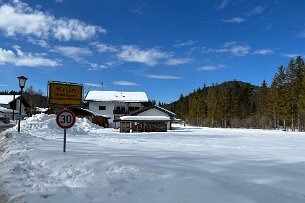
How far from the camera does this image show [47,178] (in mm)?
8328

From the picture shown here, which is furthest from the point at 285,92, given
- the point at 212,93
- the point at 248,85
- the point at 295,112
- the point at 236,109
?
the point at 248,85

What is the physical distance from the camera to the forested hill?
62.2 metres

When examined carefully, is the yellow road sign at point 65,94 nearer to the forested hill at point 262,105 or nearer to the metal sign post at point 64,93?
the metal sign post at point 64,93

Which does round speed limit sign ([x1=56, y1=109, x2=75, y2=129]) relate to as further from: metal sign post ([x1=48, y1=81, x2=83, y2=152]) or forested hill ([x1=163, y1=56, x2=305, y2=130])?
forested hill ([x1=163, y1=56, x2=305, y2=130])

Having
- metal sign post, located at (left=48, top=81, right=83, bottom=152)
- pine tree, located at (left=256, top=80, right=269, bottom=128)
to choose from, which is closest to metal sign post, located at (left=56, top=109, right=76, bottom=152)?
metal sign post, located at (left=48, top=81, right=83, bottom=152)

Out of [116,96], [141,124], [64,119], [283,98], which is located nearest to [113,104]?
[116,96]

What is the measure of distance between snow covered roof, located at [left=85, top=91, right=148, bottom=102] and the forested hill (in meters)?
22.0

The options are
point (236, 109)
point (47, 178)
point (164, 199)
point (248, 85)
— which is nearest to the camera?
point (164, 199)

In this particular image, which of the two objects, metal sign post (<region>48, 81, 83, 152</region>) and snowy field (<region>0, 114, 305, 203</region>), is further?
metal sign post (<region>48, 81, 83, 152</region>)

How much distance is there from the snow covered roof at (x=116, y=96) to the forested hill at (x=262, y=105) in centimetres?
2203

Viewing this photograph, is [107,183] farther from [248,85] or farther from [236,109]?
[248,85]

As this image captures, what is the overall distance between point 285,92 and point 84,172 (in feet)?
203

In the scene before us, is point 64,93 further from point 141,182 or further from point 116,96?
point 116,96

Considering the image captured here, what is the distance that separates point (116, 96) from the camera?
236 feet
